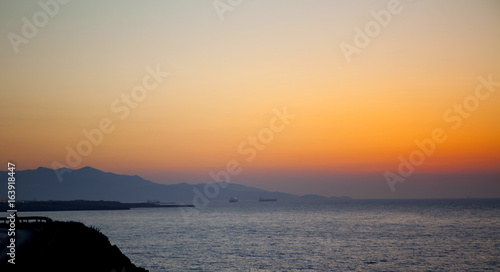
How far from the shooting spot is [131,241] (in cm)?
6681

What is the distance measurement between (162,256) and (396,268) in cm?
2587

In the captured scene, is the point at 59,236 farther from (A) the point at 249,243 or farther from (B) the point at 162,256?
(A) the point at 249,243

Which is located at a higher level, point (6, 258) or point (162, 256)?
point (6, 258)

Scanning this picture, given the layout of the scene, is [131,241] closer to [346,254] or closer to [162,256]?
[162,256]

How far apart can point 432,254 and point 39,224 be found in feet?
150

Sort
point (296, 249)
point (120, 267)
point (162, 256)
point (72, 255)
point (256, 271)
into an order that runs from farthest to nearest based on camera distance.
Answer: point (296, 249)
point (162, 256)
point (256, 271)
point (120, 267)
point (72, 255)

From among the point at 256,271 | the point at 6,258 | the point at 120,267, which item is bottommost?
the point at 256,271

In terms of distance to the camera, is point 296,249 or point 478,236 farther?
point 478,236

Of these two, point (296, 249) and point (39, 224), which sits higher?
point (39, 224)

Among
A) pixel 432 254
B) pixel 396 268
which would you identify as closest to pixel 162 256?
pixel 396 268

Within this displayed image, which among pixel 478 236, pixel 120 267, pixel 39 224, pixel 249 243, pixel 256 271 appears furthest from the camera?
pixel 478 236

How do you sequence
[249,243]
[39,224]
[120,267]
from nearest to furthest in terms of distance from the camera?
1. [39,224]
2. [120,267]
3. [249,243]

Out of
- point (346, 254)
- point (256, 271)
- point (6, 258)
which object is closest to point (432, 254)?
point (346, 254)

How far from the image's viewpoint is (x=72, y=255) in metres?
23.1
